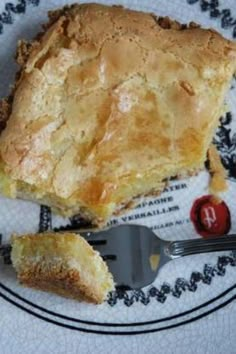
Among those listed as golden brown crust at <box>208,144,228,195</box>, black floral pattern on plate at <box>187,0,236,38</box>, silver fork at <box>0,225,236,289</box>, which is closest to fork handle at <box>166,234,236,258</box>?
silver fork at <box>0,225,236,289</box>

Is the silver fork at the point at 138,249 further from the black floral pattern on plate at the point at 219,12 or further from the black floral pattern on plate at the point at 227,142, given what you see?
the black floral pattern on plate at the point at 219,12

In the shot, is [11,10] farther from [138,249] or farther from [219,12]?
[138,249]

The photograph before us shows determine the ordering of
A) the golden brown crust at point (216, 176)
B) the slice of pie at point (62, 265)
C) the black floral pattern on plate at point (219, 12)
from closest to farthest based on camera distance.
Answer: the slice of pie at point (62, 265)
the golden brown crust at point (216, 176)
the black floral pattern on plate at point (219, 12)

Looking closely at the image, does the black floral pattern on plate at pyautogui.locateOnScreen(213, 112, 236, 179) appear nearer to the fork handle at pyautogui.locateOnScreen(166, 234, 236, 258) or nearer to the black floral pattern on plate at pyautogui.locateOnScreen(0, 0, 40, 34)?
the fork handle at pyautogui.locateOnScreen(166, 234, 236, 258)

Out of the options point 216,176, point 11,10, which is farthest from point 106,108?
point 11,10

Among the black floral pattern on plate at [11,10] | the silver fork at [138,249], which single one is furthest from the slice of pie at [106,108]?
the black floral pattern on plate at [11,10]

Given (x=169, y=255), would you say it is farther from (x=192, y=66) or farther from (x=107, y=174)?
(x=192, y=66)

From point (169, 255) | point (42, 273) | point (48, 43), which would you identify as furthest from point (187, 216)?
point (48, 43)
